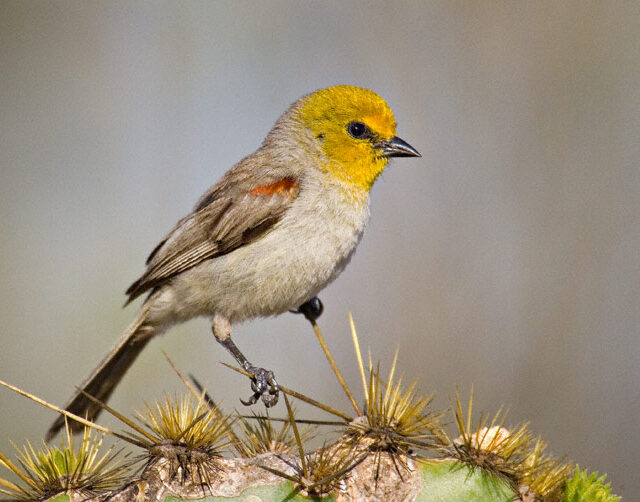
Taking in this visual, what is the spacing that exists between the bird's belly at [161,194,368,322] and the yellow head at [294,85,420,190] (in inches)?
14.0

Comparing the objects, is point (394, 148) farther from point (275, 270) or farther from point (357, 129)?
point (275, 270)

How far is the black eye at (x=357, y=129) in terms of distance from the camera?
14.5 ft

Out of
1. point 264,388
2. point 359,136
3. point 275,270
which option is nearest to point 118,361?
point 275,270

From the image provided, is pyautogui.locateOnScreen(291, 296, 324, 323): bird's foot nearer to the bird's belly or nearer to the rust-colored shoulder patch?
the bird's belly

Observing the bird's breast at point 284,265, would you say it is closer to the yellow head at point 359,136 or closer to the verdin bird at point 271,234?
the verdin bird at point 271,234

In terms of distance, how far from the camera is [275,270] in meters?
3.94

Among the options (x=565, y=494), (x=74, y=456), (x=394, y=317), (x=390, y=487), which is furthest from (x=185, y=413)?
(x=394, y=317)

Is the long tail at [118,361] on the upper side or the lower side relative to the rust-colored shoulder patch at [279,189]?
lower

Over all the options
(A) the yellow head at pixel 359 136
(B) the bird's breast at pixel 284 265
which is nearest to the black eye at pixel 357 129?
(A) the yellow head at pixel 359 136

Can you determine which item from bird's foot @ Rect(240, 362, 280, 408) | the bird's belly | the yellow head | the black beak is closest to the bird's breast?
the bird's belly

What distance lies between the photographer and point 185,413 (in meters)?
2.23

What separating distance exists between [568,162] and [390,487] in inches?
203

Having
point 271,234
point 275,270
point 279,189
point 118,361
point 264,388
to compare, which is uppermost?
point 279,189

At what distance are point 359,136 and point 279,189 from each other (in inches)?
23.9
